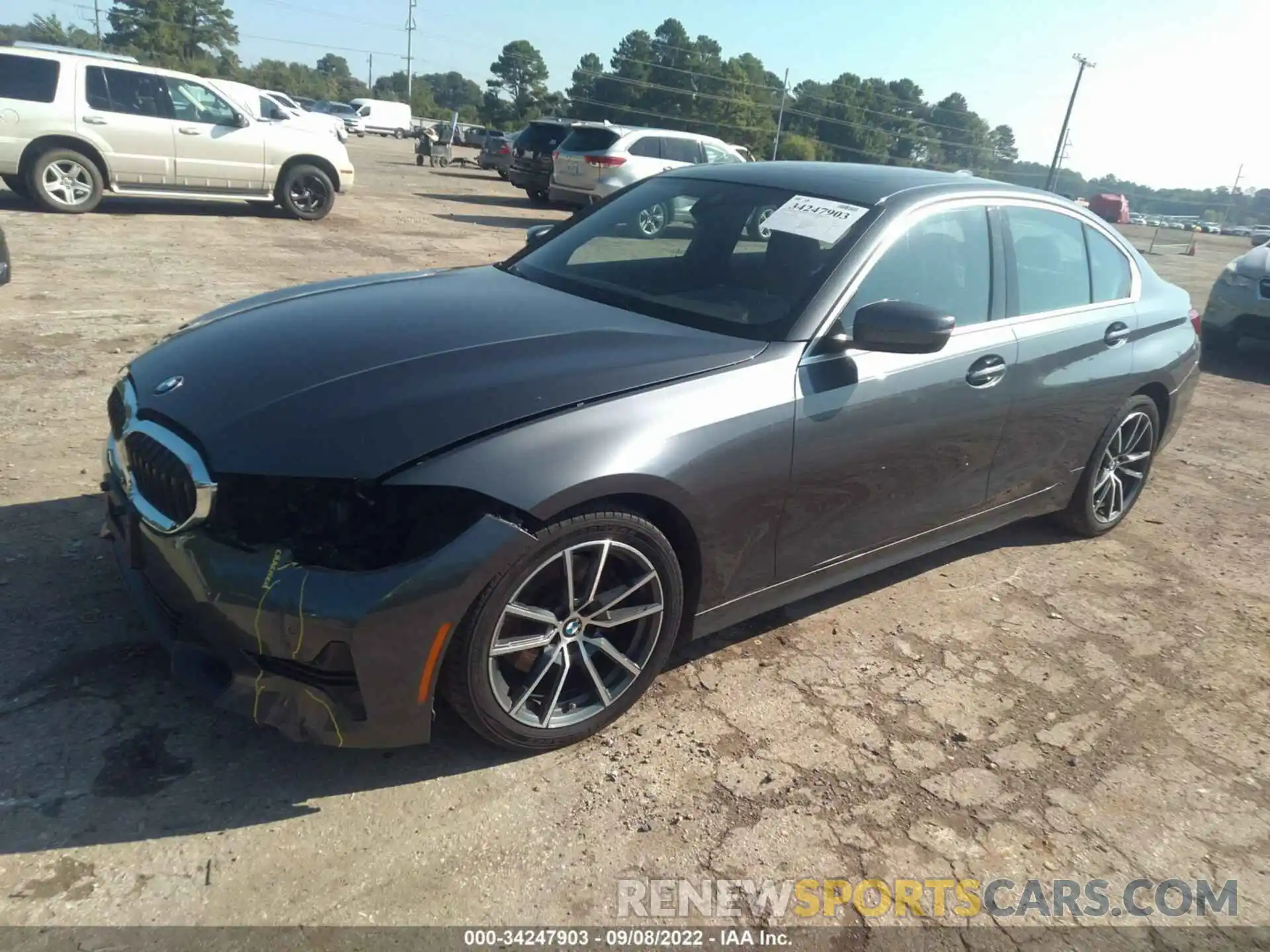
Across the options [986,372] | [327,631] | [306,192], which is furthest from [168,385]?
[306,192]

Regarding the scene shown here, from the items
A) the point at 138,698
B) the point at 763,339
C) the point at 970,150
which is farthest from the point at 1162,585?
the point at 970,150

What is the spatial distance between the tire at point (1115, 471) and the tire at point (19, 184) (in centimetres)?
1184

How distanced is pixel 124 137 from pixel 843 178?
10.6 m

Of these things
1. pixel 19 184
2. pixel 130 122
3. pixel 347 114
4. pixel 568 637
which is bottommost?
pixel 568 637

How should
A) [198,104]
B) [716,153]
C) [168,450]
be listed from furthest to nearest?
[716,153] < [198,104] < [168,450]

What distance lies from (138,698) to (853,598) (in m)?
2.64

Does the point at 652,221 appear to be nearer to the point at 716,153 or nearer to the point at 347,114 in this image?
the point at 716,153

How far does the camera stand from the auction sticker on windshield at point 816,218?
135 inches

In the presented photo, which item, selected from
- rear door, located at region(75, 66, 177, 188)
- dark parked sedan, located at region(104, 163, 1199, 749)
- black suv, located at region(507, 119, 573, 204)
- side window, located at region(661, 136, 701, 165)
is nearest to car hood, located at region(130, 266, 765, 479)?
dark parked sedan, located at region(104, 163, 1199, 749)

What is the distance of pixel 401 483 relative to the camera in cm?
236

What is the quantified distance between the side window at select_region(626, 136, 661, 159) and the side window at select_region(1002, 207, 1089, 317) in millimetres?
12718

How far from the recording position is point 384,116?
192ft

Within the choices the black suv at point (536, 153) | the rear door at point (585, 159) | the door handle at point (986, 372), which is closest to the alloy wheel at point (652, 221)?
the door handle at point (986, 372)

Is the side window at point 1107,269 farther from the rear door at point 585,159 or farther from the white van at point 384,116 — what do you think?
the white van at point 384,116
